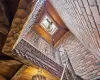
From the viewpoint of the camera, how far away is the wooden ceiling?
718cm

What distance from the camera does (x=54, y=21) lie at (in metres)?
7.78

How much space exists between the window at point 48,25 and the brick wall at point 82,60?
82 cm

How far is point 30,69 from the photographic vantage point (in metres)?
3.83

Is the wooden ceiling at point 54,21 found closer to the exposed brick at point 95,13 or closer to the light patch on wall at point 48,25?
the light patch on wall at point 48,25

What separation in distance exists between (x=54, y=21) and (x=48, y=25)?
384 millimetres

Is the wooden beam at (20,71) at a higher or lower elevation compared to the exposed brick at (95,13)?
lower

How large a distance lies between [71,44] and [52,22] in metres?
1.30

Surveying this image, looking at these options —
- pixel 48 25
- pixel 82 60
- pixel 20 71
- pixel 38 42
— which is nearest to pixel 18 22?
pixel 20 71

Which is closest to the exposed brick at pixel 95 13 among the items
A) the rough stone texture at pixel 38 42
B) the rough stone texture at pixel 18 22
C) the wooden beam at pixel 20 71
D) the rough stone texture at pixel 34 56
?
the rough stone texture at pixel 18 22

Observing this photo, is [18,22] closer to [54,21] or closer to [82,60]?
[82,60]

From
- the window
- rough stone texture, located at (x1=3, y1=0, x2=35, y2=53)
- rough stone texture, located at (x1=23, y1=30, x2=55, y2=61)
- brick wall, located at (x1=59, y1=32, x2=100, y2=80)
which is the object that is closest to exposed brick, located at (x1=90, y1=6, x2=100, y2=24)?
rough stone texture, located at (x1=3, y1=0, x2=35, y2=53)

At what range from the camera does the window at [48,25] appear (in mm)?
7395

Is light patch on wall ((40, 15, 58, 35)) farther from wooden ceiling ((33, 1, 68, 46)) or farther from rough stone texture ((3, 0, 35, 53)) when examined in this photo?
rough stone texture ((3, 0, 35, 53))

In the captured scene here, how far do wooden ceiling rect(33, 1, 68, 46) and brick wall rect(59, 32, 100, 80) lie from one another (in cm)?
49
